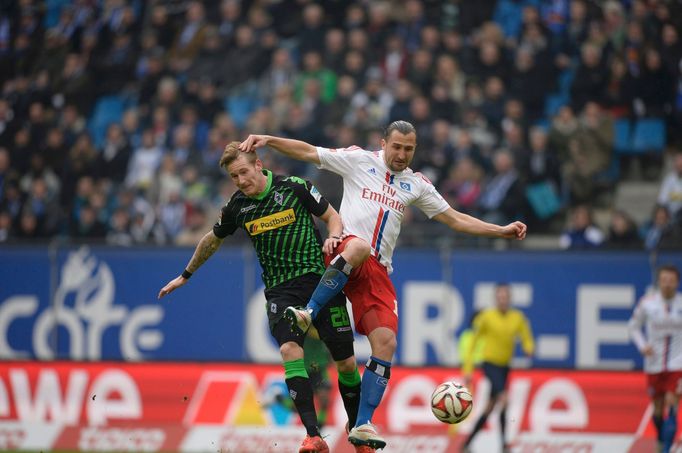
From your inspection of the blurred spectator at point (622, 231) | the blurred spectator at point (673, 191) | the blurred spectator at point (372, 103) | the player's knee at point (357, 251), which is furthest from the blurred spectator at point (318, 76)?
the player's knee at point (357, 251)

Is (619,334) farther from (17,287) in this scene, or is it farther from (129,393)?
(17,287)

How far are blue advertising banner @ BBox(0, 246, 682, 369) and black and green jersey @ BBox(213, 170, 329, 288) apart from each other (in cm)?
610

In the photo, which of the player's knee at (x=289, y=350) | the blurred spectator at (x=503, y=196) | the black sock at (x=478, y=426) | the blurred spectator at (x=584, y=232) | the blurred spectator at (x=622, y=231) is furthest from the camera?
the blurred spectator at (x=503, y=196)

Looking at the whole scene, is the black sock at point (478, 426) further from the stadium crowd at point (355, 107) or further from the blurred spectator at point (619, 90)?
the blurred spectator at point (619, 90)

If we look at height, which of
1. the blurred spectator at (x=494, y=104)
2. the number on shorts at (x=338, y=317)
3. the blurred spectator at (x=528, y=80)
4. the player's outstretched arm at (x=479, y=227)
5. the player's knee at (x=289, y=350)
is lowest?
the player's knee at (x=289, y=350)

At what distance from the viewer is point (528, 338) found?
15.0 metres

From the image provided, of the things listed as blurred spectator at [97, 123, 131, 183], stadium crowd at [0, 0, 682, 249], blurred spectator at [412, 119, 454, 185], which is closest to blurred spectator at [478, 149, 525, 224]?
stadium crowd at [0, 0, 682, 249]

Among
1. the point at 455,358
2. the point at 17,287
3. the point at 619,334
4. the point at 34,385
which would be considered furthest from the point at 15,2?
the point at 619,334

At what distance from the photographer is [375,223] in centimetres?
948

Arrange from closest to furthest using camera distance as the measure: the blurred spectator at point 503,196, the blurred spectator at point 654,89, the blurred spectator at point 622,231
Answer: the blurred spectator at point 622,231
the blurred spectator at point 503,196
the blurred spectator at point 654,89

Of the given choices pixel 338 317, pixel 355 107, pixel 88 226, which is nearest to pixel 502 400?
pixel 338 317

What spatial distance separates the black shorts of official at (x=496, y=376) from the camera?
14758mm

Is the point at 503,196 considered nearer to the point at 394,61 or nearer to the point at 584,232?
the point at 584,232

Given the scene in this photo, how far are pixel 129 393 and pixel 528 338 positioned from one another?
5.48 m
